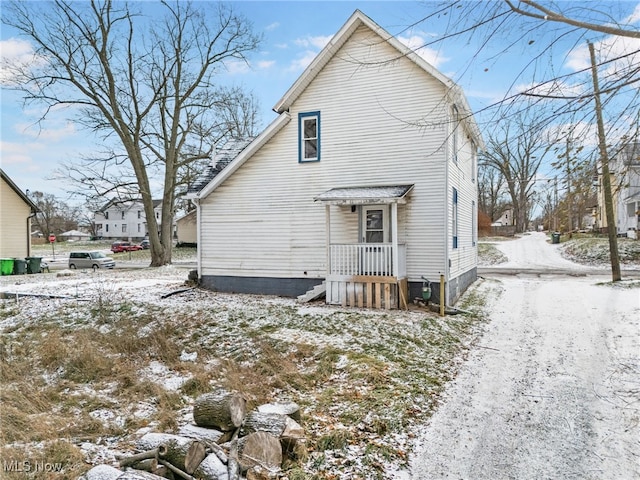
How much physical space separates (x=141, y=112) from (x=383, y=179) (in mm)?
18685

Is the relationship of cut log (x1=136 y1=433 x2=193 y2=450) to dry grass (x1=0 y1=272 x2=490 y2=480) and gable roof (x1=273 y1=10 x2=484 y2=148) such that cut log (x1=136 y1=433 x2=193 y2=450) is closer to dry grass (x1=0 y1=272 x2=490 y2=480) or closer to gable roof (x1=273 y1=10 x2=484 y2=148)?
dry grass (x1=0 y1=272 x2=490 y2=480)

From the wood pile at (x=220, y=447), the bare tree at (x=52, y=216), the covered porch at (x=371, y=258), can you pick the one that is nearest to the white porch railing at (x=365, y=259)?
the covered porch at (x=371, y=258)

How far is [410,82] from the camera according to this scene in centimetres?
1121

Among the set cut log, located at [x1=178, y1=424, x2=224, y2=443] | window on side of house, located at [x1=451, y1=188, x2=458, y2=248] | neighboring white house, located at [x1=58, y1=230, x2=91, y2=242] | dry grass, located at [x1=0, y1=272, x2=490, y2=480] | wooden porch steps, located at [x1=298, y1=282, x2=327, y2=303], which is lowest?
dry grass, located at [x1=0, y1=272, x2=490, y2=480]

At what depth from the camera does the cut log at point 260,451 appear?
146 inches

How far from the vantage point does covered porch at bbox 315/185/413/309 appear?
34.8ft

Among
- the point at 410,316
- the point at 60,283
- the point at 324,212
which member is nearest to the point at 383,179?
the point at 324,212

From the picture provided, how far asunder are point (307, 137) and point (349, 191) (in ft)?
8.33

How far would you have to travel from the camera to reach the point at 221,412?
156 inches

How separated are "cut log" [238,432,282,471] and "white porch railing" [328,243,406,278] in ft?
23.8

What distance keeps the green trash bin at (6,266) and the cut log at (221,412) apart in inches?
921

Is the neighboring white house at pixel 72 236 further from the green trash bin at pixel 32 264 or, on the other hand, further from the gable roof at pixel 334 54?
the gable roof at pixel 334 54

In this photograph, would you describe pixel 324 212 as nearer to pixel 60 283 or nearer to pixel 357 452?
pixel 357 452

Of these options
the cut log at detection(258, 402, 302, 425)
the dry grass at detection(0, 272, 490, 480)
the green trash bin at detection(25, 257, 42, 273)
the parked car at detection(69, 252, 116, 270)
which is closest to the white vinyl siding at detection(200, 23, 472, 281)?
the dry grass at detection(0, 272, 490, 480)
